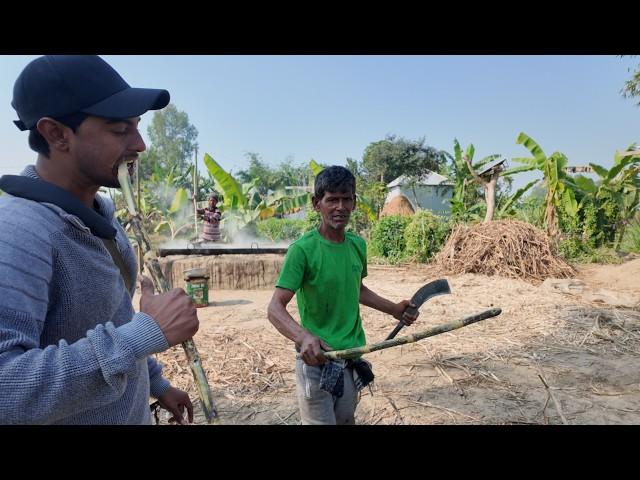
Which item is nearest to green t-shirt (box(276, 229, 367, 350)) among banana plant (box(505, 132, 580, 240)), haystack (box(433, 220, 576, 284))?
haystack (box(433, 220, 576, 284))

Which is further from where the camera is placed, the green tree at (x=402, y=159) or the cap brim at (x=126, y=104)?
the green tree at (x=402, y=159)

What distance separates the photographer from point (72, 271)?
1.12m

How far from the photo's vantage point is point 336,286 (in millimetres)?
2332

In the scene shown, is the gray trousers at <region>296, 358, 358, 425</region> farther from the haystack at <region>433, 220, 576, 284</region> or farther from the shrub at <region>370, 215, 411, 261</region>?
the shrub at <region>370, 215, 411, 261</region>

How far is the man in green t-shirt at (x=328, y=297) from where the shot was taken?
88.4 inches

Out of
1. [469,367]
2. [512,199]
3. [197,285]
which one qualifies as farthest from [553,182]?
[197,285]

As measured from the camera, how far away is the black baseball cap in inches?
44.6

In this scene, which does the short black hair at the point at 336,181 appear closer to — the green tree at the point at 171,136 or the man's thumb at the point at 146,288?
the man's thumb at the point at 146,288

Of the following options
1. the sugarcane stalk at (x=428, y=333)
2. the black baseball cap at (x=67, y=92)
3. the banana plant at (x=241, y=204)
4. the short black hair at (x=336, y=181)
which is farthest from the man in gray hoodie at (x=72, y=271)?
the banana plant at (x=241, y=204)

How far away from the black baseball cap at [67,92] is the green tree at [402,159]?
1393 inches

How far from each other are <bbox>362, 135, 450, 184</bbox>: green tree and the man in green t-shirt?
34189mm

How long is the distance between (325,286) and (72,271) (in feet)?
4.64

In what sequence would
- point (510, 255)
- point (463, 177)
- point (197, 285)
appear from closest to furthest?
1. point (197, 285)
2. point (510, 255)
3. point (463, 177)

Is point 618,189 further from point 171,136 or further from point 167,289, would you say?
point 171,136
